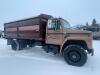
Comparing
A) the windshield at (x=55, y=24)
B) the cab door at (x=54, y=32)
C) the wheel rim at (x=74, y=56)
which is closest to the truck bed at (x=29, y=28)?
the cab door at (x=54, y=32)

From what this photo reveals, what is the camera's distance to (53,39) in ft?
22.8

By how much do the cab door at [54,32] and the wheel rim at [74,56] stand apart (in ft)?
2.92

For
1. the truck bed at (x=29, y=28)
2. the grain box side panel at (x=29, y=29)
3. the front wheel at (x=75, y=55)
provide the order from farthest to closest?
the grain box side panel at (x=29, y=29) → the truck bed at (x=29, y=28) → the front wheel at (x=75, y=55)

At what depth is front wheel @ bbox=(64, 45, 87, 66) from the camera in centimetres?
588

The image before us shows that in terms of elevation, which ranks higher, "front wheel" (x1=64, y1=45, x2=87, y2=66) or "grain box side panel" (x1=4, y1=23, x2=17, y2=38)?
"grain box side panel" (x1=4, y1=23, x2=17, y2=38)

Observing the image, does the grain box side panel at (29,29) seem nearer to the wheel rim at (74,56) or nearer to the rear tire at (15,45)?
the rear tire at (15,45)

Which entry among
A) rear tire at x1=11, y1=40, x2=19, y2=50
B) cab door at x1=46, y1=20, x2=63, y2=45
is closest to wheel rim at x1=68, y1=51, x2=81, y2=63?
cab door at x1=46, y1=20, x2=63, y2=45

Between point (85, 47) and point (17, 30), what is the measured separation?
562 centimetres

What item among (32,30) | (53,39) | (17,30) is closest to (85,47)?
(53,39)

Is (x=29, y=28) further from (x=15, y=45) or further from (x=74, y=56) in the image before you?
(x=74, y=56)

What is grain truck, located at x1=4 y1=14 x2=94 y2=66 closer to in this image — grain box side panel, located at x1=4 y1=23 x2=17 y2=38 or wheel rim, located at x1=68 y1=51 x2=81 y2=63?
wheel rim, located at x1=68 y1=51 x2=81 y2=63

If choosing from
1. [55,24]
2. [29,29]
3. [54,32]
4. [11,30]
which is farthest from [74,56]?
[11,30]

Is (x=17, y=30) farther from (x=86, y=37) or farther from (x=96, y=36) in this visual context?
(x=96, y=36)

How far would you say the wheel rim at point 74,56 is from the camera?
6029 millimetres
